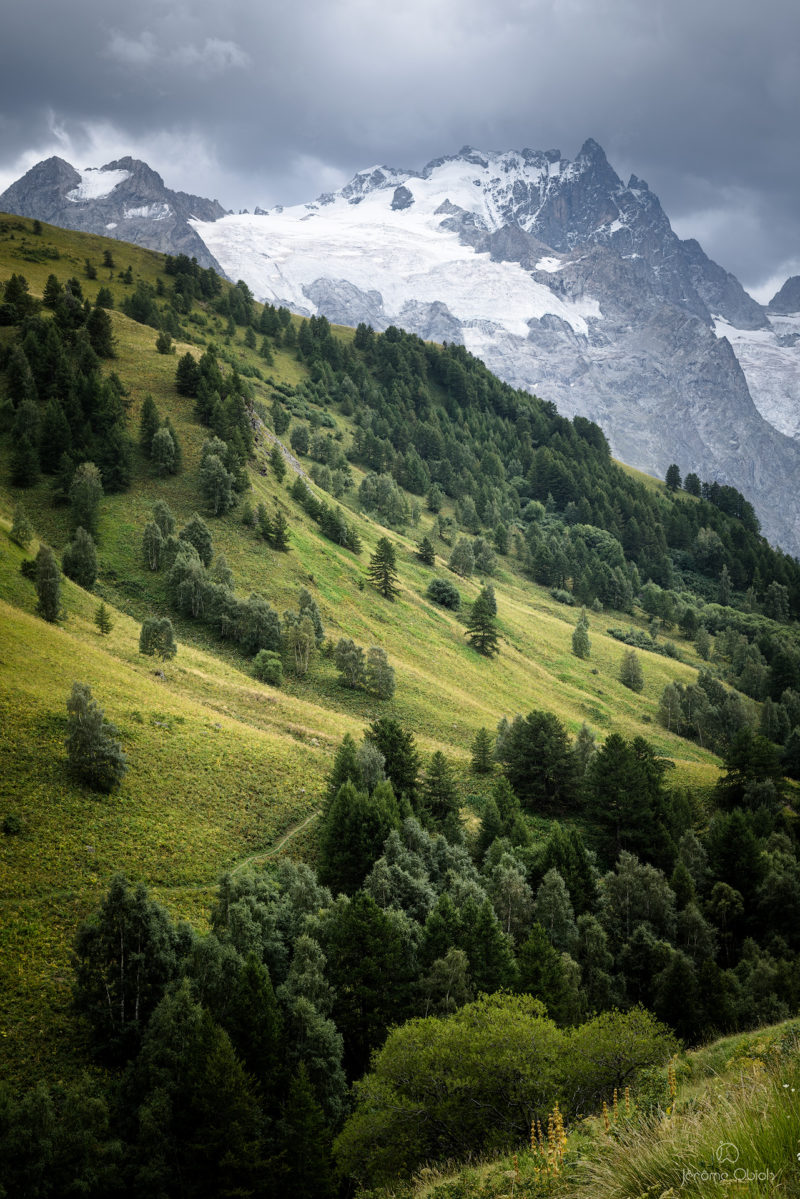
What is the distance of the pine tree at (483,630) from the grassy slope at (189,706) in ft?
11.1

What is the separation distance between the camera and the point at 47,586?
60.8 metres

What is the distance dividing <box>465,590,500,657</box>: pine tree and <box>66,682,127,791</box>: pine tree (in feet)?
242

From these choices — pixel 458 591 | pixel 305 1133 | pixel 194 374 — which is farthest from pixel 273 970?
pixel 194 374

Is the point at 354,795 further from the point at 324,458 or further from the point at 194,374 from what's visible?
the point at 324,458

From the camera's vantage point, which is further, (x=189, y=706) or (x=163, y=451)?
(x=163, y=451)

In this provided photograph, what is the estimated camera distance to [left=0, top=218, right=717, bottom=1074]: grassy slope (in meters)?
36.4

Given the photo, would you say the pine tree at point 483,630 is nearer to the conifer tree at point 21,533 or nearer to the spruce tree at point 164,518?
the spruce tree at point 164,518

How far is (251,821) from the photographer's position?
48.4 metres

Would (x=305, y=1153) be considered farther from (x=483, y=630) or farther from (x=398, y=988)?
(x=483, y=630)

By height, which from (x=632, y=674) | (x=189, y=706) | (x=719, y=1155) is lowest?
(x=189, y=706)

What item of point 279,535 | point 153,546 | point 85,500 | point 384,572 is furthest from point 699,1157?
point 384,572

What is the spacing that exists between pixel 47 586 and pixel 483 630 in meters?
70.2

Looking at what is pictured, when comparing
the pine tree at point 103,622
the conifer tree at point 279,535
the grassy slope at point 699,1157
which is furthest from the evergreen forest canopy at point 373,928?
the grassy slope at point 699,1157

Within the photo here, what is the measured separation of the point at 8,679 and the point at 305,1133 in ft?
123
